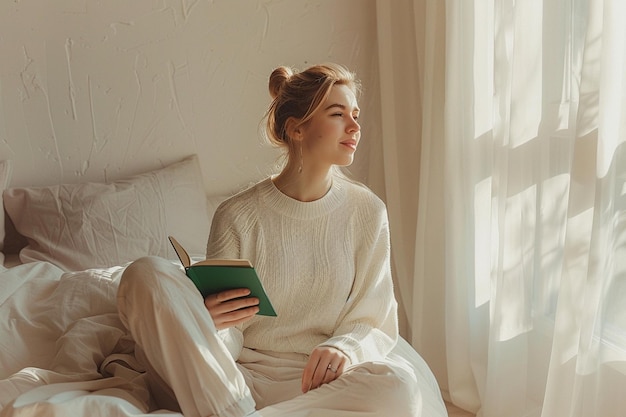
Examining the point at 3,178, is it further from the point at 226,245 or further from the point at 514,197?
the point at 514,197

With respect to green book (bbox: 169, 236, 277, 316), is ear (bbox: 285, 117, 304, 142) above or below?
above

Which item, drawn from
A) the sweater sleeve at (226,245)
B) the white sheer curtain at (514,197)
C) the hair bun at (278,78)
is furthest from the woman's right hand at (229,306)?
the white sheer curtain at (514,197)

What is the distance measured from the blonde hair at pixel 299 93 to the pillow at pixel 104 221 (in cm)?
77

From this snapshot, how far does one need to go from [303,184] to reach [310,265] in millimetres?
197

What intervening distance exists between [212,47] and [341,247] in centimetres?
118

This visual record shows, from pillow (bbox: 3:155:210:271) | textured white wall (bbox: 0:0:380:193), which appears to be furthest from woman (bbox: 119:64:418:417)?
textured white wall (bbox: 0:0:380:193)

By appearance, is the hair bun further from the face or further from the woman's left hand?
the woman's left hand

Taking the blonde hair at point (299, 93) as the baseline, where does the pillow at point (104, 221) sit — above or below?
below

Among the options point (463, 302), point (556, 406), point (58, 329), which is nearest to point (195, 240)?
point (58, 329)

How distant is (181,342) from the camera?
1754mm

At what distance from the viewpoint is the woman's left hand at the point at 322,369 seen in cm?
186

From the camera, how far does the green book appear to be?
5.88 feet

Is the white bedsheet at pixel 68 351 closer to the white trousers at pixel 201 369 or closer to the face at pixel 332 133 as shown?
the white trousers at pixel 201 369

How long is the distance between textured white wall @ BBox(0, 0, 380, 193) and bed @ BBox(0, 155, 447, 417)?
0.40 feet
